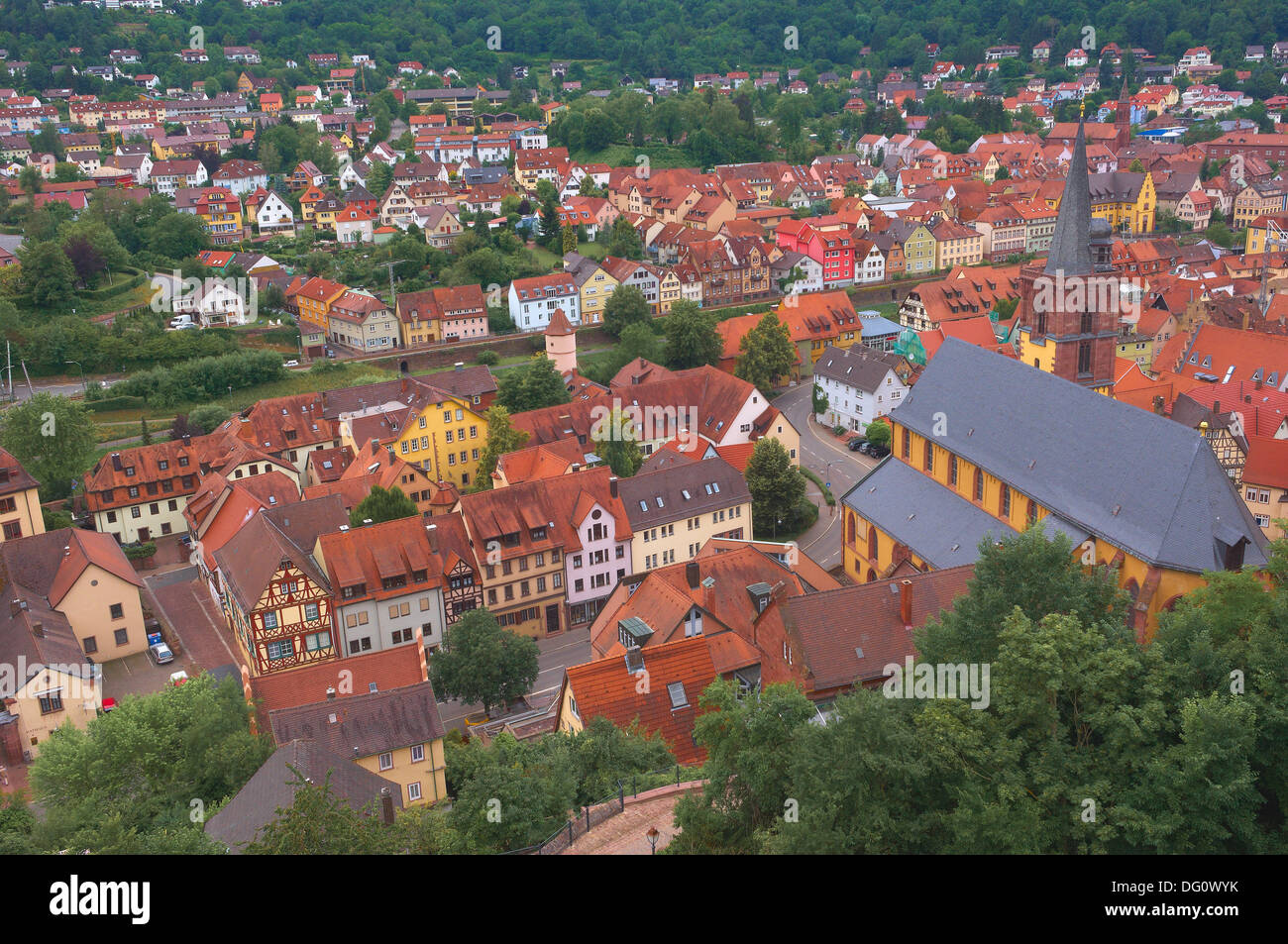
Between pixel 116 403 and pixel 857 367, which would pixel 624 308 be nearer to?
pixel 857 367

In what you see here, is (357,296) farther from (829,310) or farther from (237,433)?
(829,310)

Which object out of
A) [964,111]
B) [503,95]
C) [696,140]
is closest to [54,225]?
[696,140]

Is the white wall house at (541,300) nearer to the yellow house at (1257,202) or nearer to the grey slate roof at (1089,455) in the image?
the grey slate roof at (1089,455)

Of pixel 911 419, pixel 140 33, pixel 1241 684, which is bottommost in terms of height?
pixel 911 419

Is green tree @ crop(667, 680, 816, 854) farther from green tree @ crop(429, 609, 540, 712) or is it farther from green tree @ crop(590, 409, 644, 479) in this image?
green tree @ crop(590, 409, 644, 479)

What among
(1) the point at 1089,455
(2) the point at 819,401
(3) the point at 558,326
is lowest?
(2) the point at 819,401

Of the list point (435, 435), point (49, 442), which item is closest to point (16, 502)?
point (49, 442)

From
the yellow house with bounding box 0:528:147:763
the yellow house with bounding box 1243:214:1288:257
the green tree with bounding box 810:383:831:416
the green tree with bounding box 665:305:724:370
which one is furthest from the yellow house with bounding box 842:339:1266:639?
the yellow house with bounding box 1243:214:1288:257
